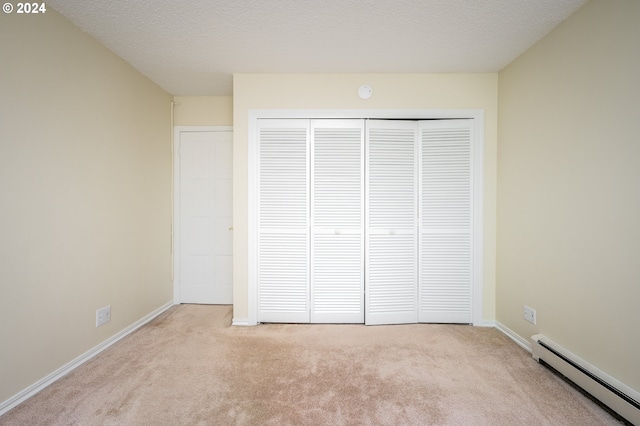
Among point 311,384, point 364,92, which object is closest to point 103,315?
point 311,384

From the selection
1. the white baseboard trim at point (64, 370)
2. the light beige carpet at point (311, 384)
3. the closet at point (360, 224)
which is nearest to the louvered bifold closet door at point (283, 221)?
the closet at point (360, 224)

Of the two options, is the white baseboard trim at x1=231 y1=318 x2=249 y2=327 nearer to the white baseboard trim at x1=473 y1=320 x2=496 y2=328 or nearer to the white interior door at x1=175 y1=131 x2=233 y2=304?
the white interior door at x1=175 y1=131 x2=233 y2=304

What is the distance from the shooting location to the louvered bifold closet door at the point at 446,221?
2801 millimetres

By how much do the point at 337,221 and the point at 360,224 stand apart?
0.79 feet

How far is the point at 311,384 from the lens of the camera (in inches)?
72.4

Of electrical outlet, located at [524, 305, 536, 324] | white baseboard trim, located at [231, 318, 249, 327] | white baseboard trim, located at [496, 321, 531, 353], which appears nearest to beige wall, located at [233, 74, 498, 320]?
white baseboard trim, located at [231, 318, 249, 327]

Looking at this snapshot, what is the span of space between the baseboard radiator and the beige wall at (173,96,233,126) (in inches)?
147

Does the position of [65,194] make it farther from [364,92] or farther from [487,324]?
[487,324]

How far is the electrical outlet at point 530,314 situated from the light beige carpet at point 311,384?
0.27 meters

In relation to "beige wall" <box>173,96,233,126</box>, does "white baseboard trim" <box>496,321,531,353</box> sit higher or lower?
lower

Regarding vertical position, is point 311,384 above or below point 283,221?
below

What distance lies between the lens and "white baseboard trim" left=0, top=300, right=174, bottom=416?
162cm

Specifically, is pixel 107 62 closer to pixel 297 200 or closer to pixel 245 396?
pixel 297 200

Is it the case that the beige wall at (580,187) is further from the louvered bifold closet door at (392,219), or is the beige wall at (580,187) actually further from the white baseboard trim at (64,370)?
the white baseboard trim at (64,370)
